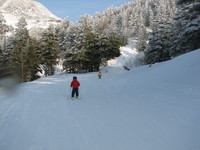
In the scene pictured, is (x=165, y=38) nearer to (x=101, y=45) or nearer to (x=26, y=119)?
(x=101, y=45)

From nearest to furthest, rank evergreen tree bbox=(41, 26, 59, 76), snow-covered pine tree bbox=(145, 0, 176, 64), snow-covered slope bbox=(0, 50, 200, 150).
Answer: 1. snow-covered slope bbox=(0, 50, 200, 150)
2. snow-covered pine tree bbox=(145, 0, 176, 64)
3. evergreen tree bbox=(41, 26, 59, 76)

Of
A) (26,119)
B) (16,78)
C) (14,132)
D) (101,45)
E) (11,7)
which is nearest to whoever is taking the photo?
(16,78)

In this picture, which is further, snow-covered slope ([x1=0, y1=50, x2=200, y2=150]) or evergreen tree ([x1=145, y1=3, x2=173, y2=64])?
evergreen tree ([x1=145, y1=3, x2=173, y2=64])

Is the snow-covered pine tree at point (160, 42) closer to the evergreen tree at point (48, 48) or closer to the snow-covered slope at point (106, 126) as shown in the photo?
the evergreen tree at point (48, 48)

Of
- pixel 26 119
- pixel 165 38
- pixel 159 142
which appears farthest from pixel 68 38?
pixel 159 142

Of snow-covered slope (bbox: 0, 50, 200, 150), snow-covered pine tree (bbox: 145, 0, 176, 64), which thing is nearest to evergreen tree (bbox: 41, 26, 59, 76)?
snow-covered pine tree (bbox: 145, 0, 176, 64)

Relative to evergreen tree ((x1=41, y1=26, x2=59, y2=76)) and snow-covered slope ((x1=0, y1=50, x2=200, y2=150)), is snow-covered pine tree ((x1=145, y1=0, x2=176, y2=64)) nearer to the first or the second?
evergreen tree ((x1=41, y1=26, x2=59, y2=76))

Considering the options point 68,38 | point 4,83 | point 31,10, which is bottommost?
point 4,83

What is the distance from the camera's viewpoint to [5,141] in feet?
13.5

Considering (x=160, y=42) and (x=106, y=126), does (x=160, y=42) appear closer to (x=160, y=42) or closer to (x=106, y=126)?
(x=160, y=42)

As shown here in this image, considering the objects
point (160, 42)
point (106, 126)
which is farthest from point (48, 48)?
point (106, 126)

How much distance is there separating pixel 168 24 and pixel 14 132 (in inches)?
1217

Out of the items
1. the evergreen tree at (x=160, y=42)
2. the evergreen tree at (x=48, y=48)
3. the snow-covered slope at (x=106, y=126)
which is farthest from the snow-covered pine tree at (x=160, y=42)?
the snow-covered slope at (x=106, y=126)

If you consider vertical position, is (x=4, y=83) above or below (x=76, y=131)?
above
